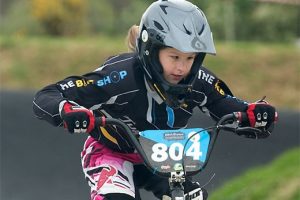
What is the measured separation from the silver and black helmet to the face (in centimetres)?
3

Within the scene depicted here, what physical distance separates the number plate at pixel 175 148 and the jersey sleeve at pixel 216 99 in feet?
2.13

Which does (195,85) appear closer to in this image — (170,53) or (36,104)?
(170,53)

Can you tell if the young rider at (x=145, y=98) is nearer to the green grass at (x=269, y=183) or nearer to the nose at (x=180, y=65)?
the nose at (x=180, y=65)

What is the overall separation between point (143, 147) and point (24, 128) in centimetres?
800

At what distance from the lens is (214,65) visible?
62.1 feet

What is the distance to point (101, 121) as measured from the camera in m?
5.12

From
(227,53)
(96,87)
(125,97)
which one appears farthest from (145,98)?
(227,53)

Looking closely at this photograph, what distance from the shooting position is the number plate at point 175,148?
508 cm

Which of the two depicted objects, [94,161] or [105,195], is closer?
[105,195]

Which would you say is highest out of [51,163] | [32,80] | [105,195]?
[105,195]

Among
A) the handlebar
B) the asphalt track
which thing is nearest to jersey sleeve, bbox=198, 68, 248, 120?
the handlebar

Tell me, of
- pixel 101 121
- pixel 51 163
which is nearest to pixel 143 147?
pixel 101 121

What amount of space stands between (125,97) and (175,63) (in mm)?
510

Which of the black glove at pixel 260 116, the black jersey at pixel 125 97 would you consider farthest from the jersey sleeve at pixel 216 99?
the black glove at pixel 260 116
